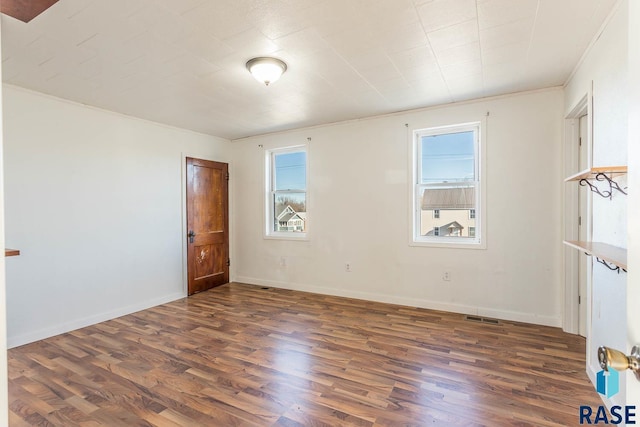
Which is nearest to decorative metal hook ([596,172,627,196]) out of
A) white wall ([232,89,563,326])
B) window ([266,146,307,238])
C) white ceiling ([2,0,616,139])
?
white ceiling ([2,0,616,139])

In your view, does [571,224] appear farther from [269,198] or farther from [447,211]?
[269,198]

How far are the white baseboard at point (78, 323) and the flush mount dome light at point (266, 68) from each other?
328cm

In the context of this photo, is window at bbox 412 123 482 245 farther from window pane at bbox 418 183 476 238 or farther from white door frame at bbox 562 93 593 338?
white door frame at bbox 562 93 593 338

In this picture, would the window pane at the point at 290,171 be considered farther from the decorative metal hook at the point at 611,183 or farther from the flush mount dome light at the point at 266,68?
the decorative metal hook at the point at 611,183

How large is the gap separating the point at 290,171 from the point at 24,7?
3.61m

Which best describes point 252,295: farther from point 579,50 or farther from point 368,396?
point 579,50

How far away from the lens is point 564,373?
2.47 metres

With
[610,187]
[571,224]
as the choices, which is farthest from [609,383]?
[571,224]

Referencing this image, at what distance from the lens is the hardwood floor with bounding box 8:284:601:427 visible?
2049 mm

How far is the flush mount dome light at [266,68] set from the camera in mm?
2628

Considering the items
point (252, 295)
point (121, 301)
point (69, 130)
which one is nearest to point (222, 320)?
point (252, 295)

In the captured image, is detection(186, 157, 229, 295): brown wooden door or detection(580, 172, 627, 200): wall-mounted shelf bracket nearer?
detection(580, 172, 627, 200): wall-mounted shelf bracket

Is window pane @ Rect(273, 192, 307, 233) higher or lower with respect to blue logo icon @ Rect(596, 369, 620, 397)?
higher

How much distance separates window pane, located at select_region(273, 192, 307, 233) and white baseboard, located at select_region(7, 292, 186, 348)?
6.37ft
